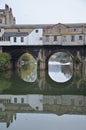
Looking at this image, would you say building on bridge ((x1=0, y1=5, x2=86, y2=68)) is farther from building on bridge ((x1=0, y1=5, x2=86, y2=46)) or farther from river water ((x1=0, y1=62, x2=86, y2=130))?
river water ((x1=0, y1=62, x2=86, y2=130))

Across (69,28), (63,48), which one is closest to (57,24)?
(69,28)

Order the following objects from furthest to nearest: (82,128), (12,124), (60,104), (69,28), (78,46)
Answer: (69,28) → (78,46) → (60,104) → (12,124) → (82,128)

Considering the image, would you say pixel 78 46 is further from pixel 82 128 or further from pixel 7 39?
pixel 82 128

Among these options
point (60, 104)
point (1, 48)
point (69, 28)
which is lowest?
point (60, 104)

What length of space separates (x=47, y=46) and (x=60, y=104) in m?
35.6

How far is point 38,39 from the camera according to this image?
54688 mm

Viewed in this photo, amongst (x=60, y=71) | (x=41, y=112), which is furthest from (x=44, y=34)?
(x=41, y=112)

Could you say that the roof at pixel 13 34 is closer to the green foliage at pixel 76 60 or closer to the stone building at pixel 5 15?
the green foliage at pixel 76 60

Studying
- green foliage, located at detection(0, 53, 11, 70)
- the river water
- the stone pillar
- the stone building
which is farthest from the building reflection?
the stone building

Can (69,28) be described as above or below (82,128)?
above

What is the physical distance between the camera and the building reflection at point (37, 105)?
17234 millimetres

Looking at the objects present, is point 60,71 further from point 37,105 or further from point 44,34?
point 37,105

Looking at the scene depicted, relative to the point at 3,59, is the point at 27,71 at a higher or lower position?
lower

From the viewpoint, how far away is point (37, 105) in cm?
1970
